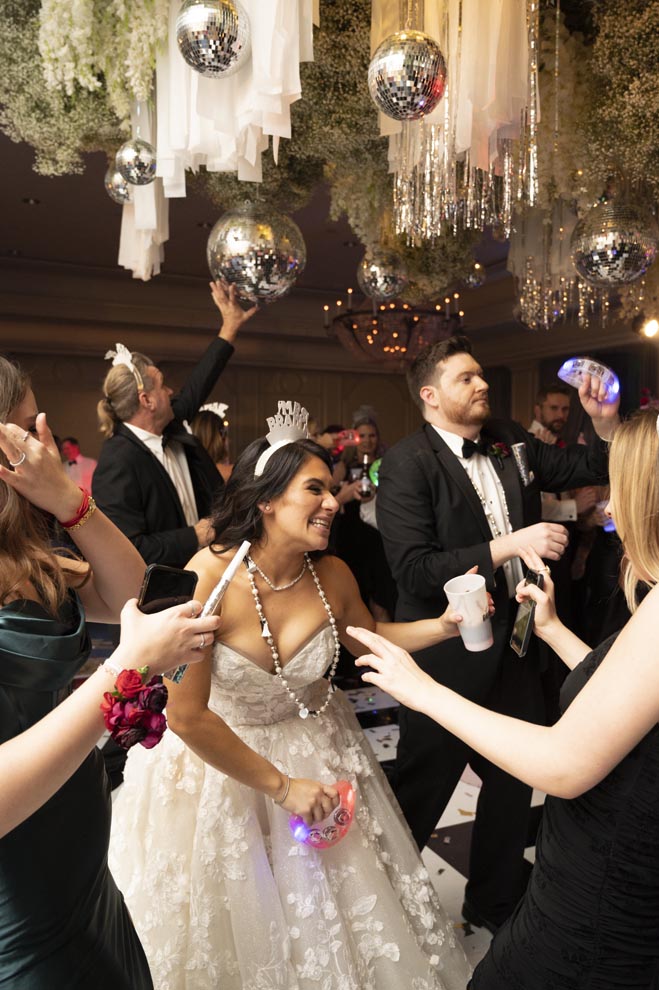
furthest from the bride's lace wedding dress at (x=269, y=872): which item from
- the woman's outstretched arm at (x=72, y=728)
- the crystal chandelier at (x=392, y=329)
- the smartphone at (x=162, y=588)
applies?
the crystal chandelier at (x=392, y=329)

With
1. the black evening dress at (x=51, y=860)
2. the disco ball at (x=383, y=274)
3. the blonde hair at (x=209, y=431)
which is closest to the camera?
the black evening dress at (x=51, y=860)

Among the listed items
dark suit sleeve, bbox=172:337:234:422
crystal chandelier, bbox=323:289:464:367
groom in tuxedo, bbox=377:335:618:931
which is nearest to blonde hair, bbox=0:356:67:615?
groom in tuxedo, bbox=377:335:618:931

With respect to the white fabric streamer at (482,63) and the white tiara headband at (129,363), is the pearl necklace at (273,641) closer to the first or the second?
the white fabric streamer at (482,63)

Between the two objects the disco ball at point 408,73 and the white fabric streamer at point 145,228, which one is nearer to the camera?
the disco ball at point 408,73

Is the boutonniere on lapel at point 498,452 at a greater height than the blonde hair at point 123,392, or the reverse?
the blonde hair at point 123,392

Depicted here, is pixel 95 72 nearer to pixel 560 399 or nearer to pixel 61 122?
pixel 61 122

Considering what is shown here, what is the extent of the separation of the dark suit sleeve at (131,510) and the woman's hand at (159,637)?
1.89 metres

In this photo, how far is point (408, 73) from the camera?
1777 mm

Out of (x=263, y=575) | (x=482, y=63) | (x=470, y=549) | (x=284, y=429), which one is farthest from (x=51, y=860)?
(x=482, y=63)

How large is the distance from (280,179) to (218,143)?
80 centimetres

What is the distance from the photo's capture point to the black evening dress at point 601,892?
121 cm

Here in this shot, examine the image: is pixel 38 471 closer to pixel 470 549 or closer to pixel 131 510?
pixel 470 549

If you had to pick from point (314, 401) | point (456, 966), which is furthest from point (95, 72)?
point (314, 401)

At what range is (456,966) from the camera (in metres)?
1.90
